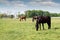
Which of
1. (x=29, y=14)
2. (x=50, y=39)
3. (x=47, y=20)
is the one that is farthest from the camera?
(x=29, y=14)

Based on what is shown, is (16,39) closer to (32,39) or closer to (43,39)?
(32,39)

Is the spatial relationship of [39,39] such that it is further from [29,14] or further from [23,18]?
[29,14]

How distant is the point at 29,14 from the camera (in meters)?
107

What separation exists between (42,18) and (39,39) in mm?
7422

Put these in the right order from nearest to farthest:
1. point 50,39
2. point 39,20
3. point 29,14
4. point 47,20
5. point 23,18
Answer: point 50,39 < point 39,20 < point 47,20 < point 23,18 < point 29,14

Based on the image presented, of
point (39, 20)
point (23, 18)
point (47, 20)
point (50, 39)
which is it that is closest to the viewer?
point (50, 39)

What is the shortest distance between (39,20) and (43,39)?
6776 millimetres

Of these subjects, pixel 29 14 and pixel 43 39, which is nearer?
pixel 43 39

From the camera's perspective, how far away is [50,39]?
44.5 ft

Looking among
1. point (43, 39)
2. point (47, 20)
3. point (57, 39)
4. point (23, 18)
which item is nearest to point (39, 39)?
point (43, 39)

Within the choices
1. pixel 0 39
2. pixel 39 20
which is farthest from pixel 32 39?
pixel 39 20

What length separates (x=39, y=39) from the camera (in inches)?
536

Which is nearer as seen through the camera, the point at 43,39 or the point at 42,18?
the point at 43,39

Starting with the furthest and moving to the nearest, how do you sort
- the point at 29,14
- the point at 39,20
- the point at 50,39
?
the point at 29,14 < the point at 39,20 < the point at 50,39
